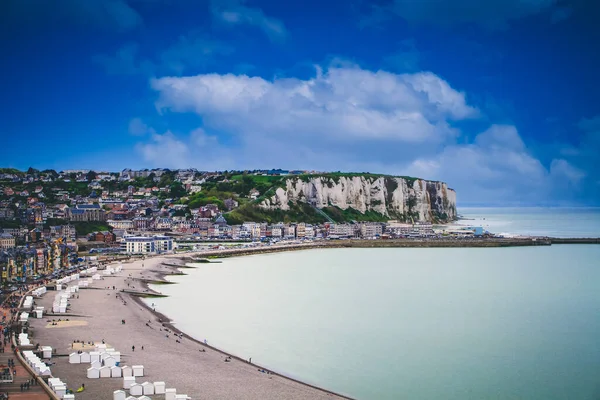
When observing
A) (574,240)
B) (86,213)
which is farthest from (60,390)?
(574,240)

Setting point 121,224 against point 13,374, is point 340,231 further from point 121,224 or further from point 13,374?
point 13,374

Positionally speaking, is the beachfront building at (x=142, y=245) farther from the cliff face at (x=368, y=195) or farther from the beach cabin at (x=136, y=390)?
the beach cabin at (x=136, y=390)

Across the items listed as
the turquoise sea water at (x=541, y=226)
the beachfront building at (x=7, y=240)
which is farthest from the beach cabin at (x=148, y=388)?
the turquoise sea water at (x=541, y=226)

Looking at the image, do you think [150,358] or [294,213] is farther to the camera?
[294,213]

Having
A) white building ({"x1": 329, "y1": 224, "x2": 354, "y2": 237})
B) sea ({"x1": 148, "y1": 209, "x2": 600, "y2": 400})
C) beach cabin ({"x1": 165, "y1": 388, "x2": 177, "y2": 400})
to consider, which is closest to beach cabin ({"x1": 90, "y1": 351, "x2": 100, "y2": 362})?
beach cabin ({"x1": 165, "y1": 388, "x2": 177, "y2": 400})

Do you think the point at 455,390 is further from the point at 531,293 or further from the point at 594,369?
the point at 531,293

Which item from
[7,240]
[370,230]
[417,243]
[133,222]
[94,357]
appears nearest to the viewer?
[94,357]
